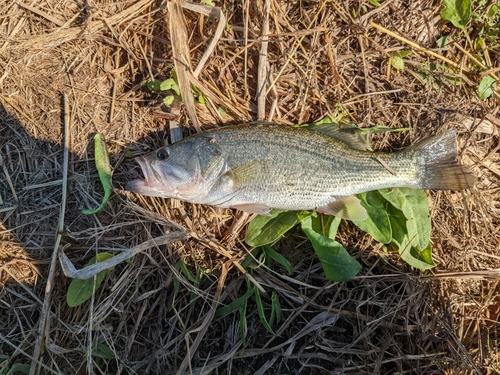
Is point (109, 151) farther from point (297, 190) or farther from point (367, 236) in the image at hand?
point (367, 236)

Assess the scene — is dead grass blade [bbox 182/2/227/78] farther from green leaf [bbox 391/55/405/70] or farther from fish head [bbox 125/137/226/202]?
green leaf [bbox 391/55/405/70]

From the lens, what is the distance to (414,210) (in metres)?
3.45

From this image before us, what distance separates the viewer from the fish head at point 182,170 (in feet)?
10.4

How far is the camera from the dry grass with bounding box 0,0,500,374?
3.46m

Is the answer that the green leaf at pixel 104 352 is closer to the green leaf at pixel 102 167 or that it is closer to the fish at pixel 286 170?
the green leaf at pixel 102 167

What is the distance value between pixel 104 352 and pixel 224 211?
1.69m

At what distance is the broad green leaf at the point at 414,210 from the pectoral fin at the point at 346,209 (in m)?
0.35

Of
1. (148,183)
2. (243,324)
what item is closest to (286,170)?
(148,183)

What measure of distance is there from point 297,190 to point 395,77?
5.15ft

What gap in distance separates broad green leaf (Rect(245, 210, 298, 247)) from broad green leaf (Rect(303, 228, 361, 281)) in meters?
0.29

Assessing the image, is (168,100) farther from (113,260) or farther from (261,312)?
(261,312)

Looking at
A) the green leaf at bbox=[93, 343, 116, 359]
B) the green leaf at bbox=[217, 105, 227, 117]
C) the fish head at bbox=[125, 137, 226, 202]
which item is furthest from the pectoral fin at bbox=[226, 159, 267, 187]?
the green leaf at bbox=[93, 343, 116, 359]

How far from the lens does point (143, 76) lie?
3.66 m

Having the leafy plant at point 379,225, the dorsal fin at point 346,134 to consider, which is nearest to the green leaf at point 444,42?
the leafy plant at point 379,225
